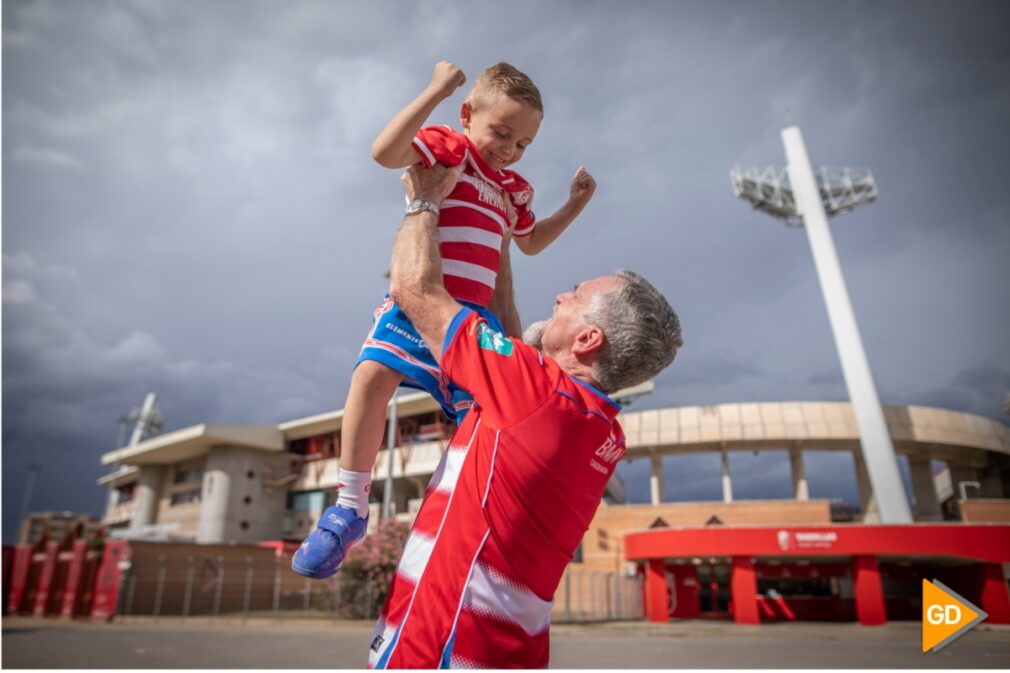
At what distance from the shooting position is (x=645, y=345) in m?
1.73

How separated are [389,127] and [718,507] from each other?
3083 centimetres

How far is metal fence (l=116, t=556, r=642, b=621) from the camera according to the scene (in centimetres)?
2042

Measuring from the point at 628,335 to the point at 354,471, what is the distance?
98 centimetres

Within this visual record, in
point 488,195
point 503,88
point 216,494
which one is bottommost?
point 216,494

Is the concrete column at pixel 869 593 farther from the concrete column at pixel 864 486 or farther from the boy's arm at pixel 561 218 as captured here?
the boy's arm at pixel 561 218

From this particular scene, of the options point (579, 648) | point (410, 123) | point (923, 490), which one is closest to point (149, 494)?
point (579, 648)

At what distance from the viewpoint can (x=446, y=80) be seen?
6.01 ft

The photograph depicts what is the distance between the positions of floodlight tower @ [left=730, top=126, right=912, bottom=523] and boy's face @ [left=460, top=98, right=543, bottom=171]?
31.9m

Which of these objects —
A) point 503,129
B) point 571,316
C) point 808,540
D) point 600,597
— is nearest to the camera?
point 571,316

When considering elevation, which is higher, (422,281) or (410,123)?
(410,123)

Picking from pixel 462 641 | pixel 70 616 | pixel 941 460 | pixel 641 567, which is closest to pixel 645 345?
pixel 462 641

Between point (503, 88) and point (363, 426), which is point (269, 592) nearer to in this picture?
point (363, 426)

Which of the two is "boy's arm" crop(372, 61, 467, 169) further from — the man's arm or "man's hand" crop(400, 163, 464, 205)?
the man's arm

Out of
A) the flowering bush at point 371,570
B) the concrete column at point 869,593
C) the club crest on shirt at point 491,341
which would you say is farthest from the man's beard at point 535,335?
the concrete column at point 869,593
